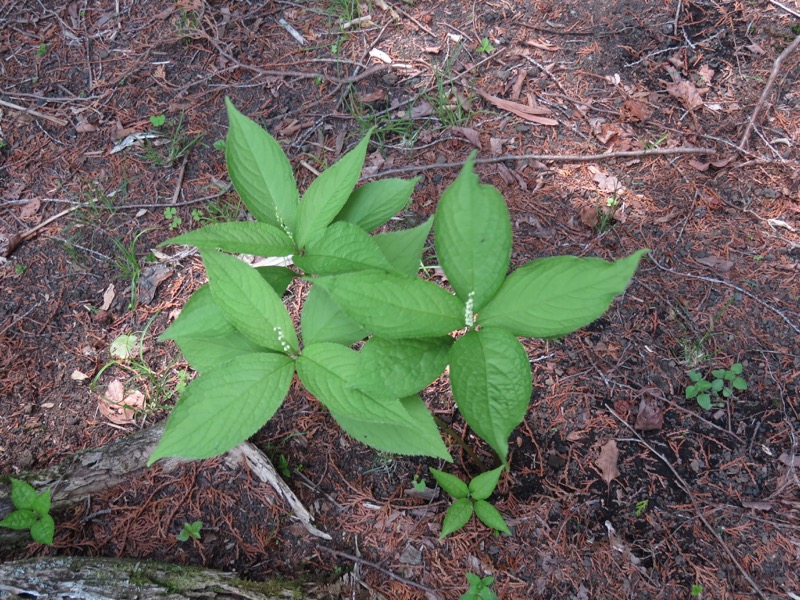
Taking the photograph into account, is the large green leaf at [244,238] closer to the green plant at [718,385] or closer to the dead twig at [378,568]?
the dead twig at [378,568]

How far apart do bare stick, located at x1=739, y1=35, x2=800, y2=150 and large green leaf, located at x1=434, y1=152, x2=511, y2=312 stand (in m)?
2.54

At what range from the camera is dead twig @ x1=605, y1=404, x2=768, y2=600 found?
6.66ft

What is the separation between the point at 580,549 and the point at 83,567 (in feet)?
6.24

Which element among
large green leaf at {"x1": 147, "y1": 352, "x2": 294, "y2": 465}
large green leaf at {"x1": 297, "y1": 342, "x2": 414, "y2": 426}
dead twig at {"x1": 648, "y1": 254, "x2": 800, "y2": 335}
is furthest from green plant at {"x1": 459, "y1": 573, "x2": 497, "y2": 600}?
dead twig at {"x1": 648, "y1": 254, "x2": 800, "y2": 335}

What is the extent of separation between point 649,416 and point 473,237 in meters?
1.60

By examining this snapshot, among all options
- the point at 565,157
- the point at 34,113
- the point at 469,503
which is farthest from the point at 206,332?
the point at 34,113

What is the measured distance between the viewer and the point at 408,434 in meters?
1.51

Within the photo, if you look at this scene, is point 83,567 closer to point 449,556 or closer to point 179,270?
point 449,556

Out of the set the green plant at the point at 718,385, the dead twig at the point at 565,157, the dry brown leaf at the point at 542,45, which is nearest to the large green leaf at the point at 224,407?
the green plant at the point at 718,385

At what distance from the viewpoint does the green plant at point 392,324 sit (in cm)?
124

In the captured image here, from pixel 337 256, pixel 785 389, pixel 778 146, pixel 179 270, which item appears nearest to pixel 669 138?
pixel 778 146

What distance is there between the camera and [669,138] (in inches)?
125

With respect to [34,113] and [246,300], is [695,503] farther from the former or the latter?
[34,113]

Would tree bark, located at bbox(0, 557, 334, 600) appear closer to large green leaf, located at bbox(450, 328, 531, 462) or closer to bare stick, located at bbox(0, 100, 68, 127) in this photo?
large green leaf, located at bbox(450, 328, 531, 462)
